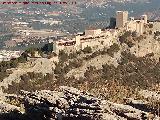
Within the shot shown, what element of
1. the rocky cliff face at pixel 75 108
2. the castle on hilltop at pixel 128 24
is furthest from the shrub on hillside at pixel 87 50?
the rocky cliff face at pixel 75 108

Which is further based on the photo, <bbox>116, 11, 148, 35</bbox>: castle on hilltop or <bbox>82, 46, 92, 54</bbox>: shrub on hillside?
<bbox>116, 11, 148, 35</bbox>: castle on hilltop

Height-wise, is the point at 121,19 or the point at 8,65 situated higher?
the point at 121,19

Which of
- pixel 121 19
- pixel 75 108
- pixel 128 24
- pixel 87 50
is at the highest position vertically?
pixel 75 108

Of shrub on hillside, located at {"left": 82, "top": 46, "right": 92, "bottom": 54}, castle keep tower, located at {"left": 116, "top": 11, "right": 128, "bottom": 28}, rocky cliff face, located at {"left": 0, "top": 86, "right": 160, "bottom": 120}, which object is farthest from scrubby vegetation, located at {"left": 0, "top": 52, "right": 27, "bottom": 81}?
rocky cliff face, located at {"left": 0, "top": 86, "right": 160, "bottom": 120}

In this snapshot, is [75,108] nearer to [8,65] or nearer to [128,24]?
[8,65]

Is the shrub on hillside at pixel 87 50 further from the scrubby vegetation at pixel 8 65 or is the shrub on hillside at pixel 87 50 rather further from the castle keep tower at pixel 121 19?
the scrubby vegetation at pixel 8 65

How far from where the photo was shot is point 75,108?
523 inches

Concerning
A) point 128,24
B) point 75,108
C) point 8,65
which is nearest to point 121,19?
point 128,24

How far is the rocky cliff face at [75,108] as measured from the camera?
1281 cm

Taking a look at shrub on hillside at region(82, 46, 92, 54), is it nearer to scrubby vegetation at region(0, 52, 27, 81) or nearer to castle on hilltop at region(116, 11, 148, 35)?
castle on hilltop at region(116, 11, 148, 35)

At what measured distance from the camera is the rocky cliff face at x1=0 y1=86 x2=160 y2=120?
1281 cm

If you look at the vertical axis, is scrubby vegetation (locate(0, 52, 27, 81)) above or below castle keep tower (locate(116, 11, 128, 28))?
below

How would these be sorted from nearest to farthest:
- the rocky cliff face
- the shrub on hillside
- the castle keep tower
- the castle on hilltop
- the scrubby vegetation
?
1. the rocky cliff face
2. the scrubby vegetation
3. the shrub on hillside
4. the castle keep tower
5. the castle on hilltop

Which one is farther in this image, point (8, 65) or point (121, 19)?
point (121, 19)
